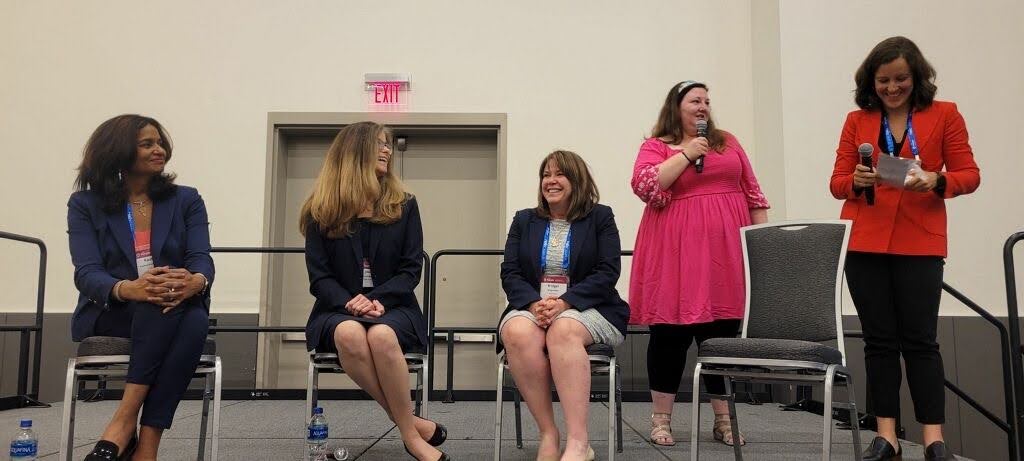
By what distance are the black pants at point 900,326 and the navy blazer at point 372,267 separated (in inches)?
55.8

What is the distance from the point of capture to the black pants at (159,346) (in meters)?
Answer: 2.09

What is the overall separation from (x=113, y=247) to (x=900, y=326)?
2.43 meters

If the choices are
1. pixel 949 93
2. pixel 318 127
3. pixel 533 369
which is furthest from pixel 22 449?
pixel 949 93

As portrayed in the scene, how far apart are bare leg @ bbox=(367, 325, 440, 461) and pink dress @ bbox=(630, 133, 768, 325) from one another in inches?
34.4

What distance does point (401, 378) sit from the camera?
2232mm

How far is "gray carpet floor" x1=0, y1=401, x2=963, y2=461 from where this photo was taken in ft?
8.50

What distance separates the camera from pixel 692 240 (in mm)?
2586

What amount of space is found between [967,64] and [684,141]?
2668mm

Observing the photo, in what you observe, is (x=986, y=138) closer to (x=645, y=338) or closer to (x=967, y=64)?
(x=967, y=64)

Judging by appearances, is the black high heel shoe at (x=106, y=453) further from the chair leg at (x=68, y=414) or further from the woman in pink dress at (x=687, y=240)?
the woman in pink dress at (x=687, y=240)

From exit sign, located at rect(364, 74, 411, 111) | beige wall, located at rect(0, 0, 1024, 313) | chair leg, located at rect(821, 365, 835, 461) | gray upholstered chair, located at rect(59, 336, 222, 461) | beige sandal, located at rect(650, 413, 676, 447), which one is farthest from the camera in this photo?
exit sign, located at rect(364, 74, 411, 111)

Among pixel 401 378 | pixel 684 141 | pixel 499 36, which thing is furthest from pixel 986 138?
pixel 401 378

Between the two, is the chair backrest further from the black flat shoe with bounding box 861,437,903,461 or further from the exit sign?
the exit sign

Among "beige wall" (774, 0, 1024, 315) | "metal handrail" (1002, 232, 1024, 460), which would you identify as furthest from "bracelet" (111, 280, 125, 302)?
"beige wall" (774, 0, 1024, 315)
